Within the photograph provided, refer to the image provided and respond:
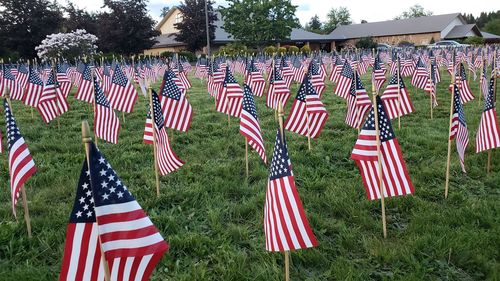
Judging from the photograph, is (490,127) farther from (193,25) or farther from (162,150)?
(193,25)

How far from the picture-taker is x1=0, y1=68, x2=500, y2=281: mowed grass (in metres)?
4.13

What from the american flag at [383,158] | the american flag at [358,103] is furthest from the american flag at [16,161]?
the american flag at [358,103]

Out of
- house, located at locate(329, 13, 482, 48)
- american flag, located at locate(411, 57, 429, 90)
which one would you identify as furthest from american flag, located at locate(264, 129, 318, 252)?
house, located at locate(329, 13, 482, 48)

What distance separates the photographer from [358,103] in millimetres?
8023

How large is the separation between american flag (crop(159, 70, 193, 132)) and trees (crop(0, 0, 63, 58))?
40732 millimetres

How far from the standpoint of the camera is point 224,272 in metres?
4.03

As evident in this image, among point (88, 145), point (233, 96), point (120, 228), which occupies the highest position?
point (88, 145)

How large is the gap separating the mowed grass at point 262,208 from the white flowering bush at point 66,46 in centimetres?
2715

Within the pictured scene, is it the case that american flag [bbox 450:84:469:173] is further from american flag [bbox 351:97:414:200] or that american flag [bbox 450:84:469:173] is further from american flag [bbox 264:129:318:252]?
american flag [bbox 264:129:318:252]

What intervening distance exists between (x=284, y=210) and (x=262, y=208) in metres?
1.99

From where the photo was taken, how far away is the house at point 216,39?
58500mm

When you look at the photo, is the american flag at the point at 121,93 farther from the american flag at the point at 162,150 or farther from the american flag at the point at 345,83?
the american flag at the point at 345,83

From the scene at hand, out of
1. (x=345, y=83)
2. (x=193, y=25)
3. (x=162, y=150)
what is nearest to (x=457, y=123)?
(x=162, y=150)

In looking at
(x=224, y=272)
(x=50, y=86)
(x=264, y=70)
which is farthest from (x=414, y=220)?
(x=264, y=70)
